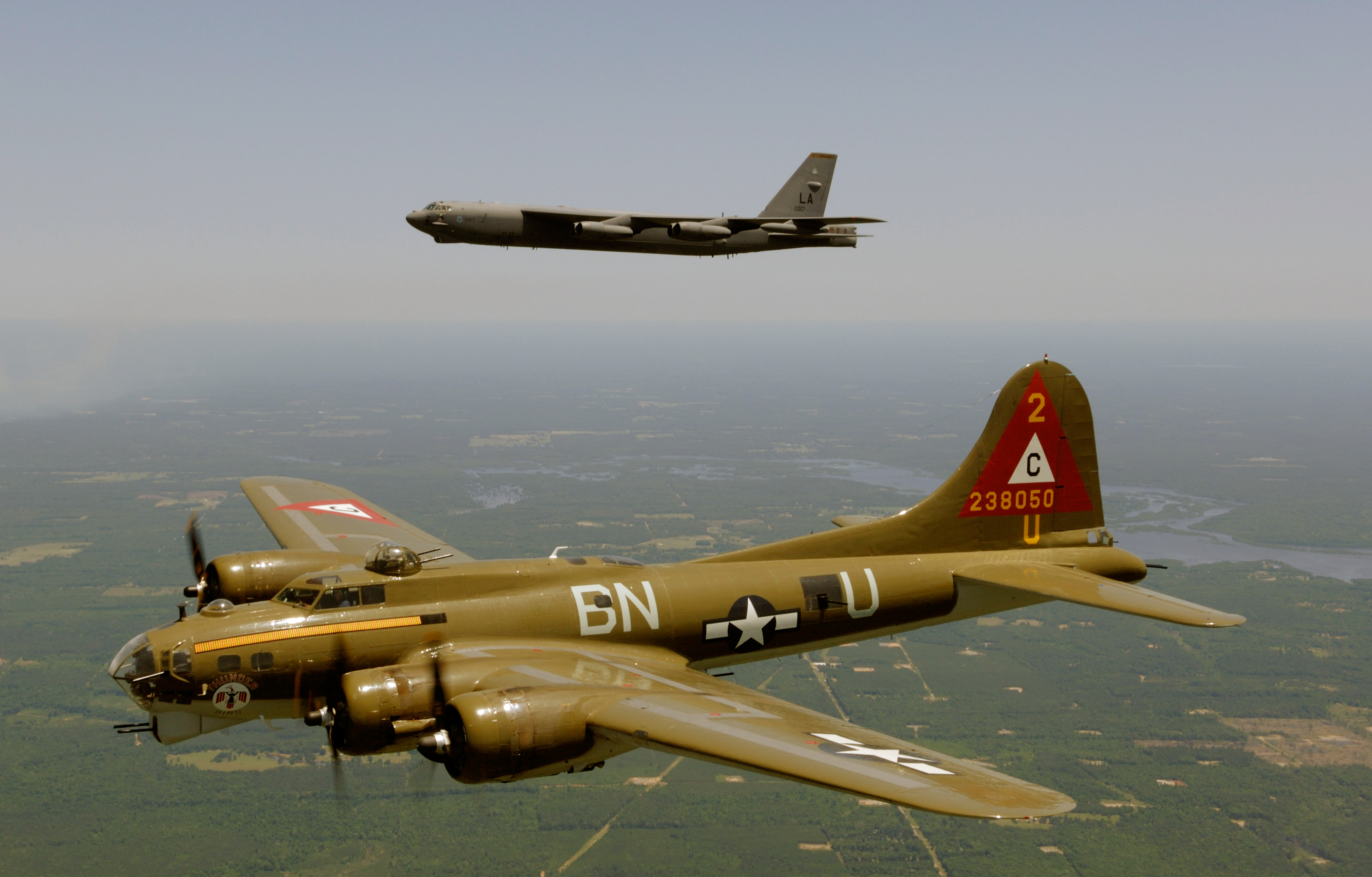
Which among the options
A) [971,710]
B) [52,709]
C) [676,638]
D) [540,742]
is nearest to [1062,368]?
[676,638]

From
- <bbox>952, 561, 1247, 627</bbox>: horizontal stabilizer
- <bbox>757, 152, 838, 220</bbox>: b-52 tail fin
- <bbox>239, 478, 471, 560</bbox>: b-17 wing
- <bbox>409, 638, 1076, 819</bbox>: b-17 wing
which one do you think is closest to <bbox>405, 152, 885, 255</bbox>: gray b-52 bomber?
<bbox>757, 152, 838, 220</bbox>: b-52 tail fin

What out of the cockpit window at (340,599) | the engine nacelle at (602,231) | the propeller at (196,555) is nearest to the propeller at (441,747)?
the cockpit window at (340,599)

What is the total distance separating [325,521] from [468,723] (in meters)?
17.2

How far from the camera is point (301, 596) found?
21.4 metres

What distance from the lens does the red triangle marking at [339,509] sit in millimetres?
32562

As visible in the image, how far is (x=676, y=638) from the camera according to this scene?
24.3 meters

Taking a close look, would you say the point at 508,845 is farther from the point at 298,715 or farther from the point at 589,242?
the point at 298,715

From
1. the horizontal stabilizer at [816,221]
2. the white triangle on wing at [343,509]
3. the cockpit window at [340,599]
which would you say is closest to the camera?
the cockpit window at [340,599]

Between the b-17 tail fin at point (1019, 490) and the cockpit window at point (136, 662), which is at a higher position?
the b-17 tail fin at point (1019, 490)

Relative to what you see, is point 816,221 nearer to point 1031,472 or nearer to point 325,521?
point 1031,472

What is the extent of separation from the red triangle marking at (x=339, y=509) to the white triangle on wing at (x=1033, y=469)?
21.1m

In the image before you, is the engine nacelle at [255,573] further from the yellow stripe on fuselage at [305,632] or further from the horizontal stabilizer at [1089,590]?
the horizontal stabilizer at [1089,590]

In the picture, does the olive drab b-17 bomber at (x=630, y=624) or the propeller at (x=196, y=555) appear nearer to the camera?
the olive drab b-17 bomber at (x=630, y=624)

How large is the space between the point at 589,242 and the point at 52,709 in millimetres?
153214
